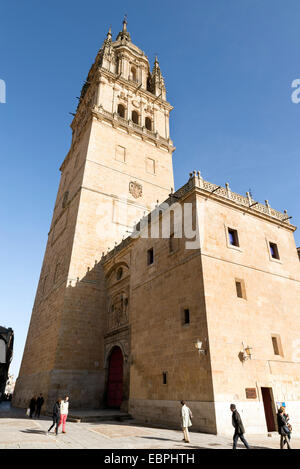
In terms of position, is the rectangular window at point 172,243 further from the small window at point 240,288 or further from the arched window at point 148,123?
the arched window at point 148,123

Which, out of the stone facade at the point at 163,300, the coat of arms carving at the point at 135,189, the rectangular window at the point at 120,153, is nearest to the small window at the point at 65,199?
the stone facade at the point at 163,300

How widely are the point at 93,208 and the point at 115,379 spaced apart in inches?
524

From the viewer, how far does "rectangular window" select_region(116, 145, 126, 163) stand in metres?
29.5

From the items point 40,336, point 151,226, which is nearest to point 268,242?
point 151,226

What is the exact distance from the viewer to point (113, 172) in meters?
28.1

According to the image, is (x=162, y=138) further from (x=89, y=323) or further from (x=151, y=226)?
(x=89, y=323)

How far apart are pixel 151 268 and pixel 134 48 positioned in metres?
37.3

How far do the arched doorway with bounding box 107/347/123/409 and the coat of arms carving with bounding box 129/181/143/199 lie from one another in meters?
14.3

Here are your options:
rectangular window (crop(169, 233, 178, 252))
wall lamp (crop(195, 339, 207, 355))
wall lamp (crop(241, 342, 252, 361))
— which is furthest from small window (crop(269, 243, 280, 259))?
wall lamp (crop(195, 339, 207, 355))

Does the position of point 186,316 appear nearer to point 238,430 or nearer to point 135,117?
point 238,430

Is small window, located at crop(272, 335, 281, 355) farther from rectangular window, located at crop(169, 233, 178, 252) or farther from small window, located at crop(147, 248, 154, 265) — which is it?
small window, located at crop(147, 248, 154, 265)

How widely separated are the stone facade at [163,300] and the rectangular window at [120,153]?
132 mm

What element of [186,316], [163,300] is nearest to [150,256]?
[163,300]

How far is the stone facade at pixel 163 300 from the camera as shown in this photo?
1245 cm
